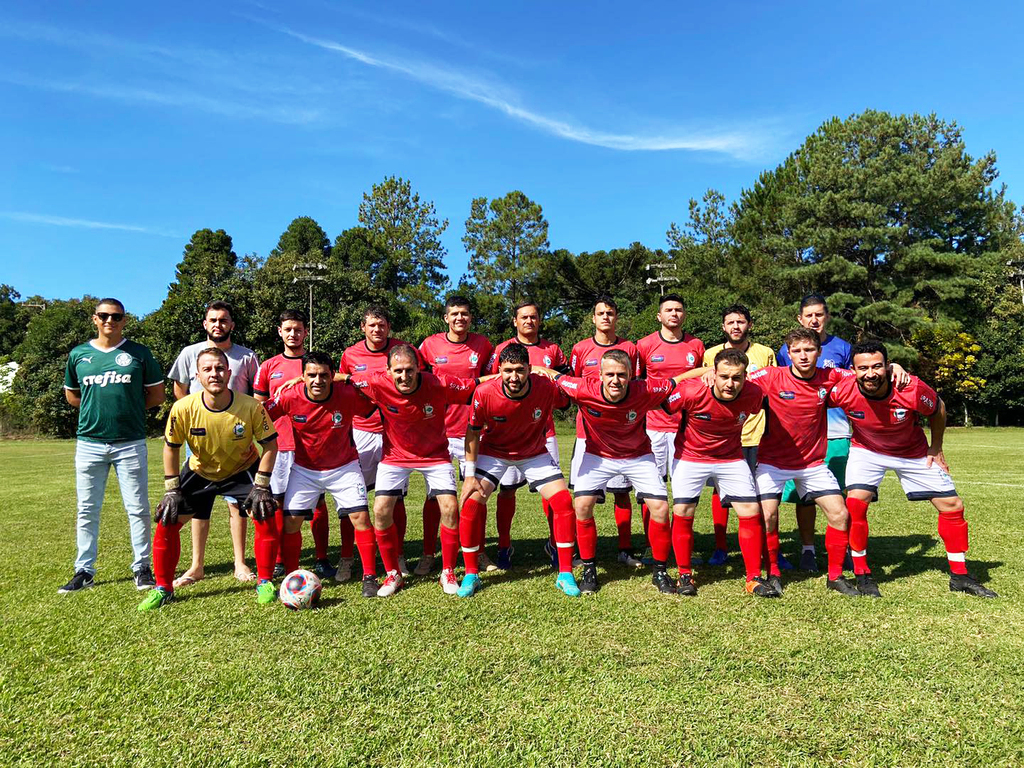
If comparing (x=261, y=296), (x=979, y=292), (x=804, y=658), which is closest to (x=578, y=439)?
Answer: (x=804, y=658)

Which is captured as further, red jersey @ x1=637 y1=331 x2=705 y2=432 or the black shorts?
red jersey @ x1=637 y1=331 x2=705 y2=432

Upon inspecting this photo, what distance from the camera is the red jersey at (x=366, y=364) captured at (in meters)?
5.99

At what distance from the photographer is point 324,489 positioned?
5.23 metres

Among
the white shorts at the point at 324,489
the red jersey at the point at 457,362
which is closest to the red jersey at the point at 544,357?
the red jersey at the point at 457,362

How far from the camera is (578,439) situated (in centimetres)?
→ 606

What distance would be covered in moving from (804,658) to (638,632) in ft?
3.14

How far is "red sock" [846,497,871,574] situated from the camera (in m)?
4.91

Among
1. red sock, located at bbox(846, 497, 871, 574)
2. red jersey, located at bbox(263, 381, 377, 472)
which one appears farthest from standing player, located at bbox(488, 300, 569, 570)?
red sock, located at bbox(846, 497, 871, 574)

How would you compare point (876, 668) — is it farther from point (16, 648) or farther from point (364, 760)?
point (16, 648)

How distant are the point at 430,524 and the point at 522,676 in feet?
8.36

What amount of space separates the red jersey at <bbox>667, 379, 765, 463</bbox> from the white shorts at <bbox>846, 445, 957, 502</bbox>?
0.92 m

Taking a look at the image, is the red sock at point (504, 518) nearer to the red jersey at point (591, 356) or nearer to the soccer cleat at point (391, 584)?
the red jersey at point (591, 356)

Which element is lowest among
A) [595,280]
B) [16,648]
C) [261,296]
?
[16,648]

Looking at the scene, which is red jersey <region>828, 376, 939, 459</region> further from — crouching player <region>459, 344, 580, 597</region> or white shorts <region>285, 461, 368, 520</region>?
white shorts <region>285, 461, 368, 520</region>
